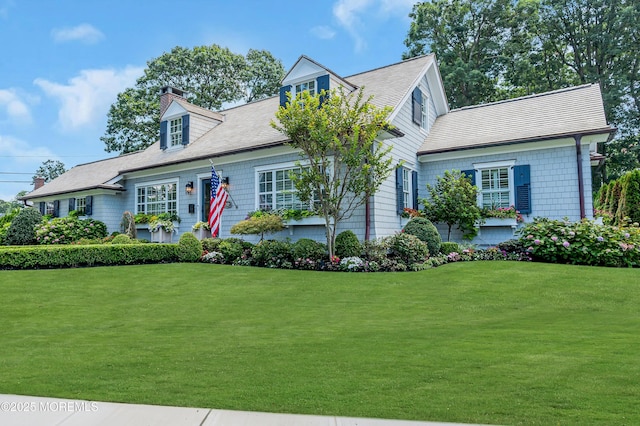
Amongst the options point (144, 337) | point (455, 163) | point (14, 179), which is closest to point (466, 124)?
point (455, 163)

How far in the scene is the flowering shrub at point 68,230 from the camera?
18484 millimetres

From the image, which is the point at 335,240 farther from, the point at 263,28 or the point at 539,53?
the point at 539,53

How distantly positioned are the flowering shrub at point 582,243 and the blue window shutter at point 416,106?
5.74m

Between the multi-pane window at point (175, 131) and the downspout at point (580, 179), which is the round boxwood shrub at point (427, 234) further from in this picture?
the multi-pane window at point (175, 131)

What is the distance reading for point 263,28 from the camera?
1428 centimetres

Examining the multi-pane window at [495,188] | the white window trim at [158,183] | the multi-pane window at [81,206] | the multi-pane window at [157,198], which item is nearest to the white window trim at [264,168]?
the white window trim at [158,183]

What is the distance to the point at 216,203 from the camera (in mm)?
14750

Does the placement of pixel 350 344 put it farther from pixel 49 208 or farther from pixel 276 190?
pixel 49 208

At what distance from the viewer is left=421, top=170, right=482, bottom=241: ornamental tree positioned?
42.6 ft

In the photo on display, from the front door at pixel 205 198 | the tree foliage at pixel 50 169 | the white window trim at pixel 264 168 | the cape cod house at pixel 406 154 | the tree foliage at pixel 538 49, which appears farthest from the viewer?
the tree foliage at pixel 50 169

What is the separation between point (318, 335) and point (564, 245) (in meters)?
8.49

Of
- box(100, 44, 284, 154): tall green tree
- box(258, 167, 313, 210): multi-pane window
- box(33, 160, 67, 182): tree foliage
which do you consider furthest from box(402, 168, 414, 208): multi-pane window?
box(33, 160, 67, 182): tree foliage

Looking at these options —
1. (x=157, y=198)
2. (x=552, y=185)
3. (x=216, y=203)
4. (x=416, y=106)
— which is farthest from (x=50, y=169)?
(x=552, y=185)

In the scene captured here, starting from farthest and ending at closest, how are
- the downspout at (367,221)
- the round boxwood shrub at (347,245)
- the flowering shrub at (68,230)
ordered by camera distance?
the flowering shrub at (68,230) → the downspout at (367,221) → the round boxwood shrub at (347,245)
